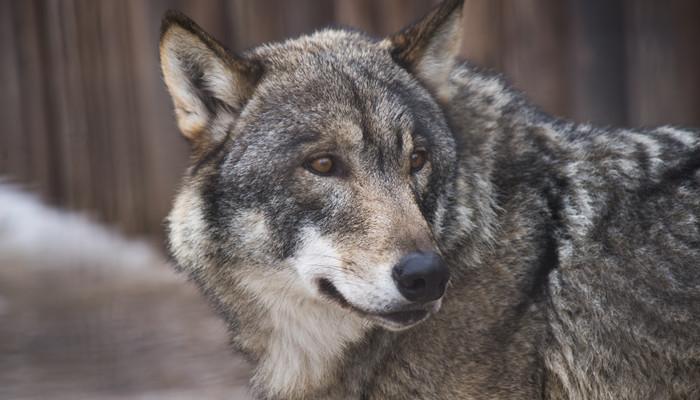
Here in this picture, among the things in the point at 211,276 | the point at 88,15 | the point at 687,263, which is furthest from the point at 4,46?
the point at 687,263

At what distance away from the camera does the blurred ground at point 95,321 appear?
656 cm

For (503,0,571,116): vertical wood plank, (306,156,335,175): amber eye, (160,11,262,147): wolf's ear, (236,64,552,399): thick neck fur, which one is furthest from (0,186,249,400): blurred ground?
(503,0,571,116): vertical wood plank

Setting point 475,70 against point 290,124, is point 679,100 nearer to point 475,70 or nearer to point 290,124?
point 475,70

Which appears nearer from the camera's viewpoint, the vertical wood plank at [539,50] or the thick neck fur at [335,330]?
the thick neck fur at [335,330]

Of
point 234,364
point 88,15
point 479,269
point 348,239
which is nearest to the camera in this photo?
point 348,239

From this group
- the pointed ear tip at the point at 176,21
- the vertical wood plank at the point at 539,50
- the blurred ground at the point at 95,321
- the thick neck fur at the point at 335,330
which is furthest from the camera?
the vertical wood plank at the point at 539,50

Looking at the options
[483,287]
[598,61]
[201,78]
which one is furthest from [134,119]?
[483,287]

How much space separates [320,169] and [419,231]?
476mm

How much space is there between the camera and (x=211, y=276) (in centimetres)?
404

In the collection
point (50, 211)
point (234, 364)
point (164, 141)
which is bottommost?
point (234, 364)

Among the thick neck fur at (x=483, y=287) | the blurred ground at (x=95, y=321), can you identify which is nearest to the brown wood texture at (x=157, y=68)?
the blurred ground at (x=95, y=321)

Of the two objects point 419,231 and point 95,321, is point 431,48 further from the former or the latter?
point 95,321

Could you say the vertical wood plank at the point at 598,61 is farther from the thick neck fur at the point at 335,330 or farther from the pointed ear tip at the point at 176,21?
the pointed ear tip at the point at 176,21

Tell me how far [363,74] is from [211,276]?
3.42 feet
